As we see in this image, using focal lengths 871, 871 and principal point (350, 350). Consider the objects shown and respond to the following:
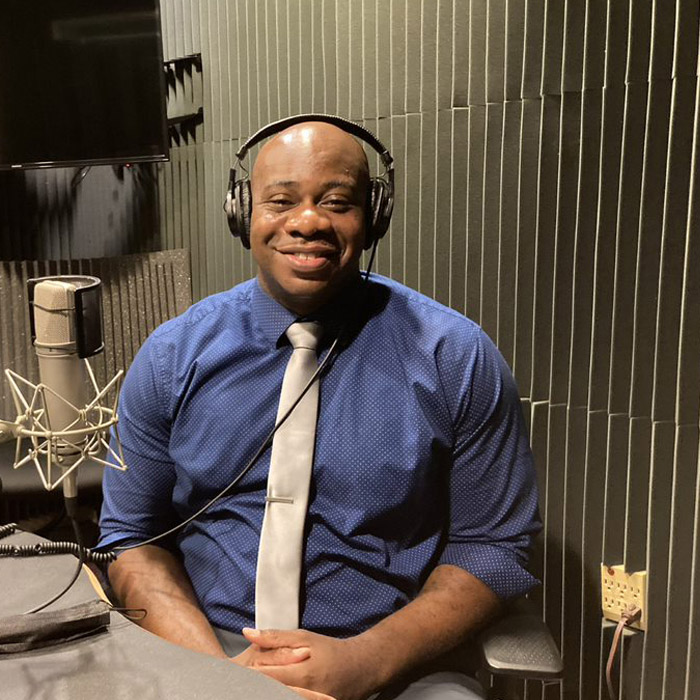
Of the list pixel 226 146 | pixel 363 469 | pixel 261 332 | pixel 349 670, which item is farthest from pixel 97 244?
pixel 349 670

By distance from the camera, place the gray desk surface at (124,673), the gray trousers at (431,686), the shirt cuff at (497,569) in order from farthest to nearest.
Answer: the shirt cuff at (497,569) < the gray trousers at (431,686) < the gray desk surface at (124,673)

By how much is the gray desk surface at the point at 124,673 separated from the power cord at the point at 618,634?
119cm

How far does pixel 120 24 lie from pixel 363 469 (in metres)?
1.88

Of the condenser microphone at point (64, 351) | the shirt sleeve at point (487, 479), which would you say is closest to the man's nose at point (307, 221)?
the shirt sleeve at point (487, 479)

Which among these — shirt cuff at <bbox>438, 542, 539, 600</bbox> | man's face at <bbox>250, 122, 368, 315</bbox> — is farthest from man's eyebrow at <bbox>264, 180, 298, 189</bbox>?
shirt cuff at <bbox>438, 542, 539, 600</bbox>

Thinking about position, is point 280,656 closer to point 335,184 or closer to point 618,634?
point 335,184

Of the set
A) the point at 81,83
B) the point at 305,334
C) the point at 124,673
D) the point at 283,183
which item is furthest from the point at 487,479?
the point at 81,83

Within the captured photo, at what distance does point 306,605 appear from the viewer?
140 cm

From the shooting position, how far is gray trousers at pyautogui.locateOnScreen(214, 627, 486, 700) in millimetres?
1303

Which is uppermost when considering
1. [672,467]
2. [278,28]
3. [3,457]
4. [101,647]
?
[278,28]

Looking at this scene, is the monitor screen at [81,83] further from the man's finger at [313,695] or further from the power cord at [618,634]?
the man's finger at [313,695]

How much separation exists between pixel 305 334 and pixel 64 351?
1.69 feet

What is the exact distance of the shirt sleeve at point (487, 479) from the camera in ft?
4.77

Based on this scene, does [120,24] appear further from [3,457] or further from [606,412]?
[606,412]
